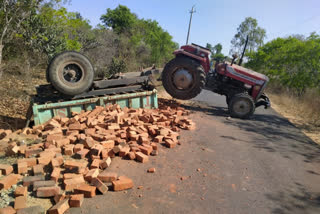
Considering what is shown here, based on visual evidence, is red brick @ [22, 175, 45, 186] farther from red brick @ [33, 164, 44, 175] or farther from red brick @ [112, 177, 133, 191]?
red brick @ [112, 177, 133, 191]

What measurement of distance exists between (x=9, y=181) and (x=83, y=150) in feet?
3.72

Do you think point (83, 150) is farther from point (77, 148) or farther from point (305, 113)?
point (305, 113)

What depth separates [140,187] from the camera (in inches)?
116

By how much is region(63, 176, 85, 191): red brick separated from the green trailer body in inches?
98.5

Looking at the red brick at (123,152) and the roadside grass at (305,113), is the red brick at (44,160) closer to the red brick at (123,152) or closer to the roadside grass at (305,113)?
the red brick at (123,152)

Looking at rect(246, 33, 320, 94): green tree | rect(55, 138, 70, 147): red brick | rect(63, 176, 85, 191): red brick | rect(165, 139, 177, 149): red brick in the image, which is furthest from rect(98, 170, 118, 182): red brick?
rect(246, 33, 320, 94): green tree


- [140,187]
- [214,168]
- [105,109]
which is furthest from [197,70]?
[140,187]

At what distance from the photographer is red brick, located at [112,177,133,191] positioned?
283 centimetres

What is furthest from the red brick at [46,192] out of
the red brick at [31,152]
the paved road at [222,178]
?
the red brick at [31,152]

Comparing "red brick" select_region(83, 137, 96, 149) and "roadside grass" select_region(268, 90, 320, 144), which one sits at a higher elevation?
"roadside grass" select_region(268, 90, 320, 144)

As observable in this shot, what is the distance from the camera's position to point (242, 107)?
7199 mm

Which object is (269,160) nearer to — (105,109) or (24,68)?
(105,109)

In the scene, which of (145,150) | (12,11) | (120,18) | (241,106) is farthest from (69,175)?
(120,18)

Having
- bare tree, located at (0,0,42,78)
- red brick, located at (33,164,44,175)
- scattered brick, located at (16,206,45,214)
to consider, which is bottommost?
scattered brick, located at (16,206,45,214)
